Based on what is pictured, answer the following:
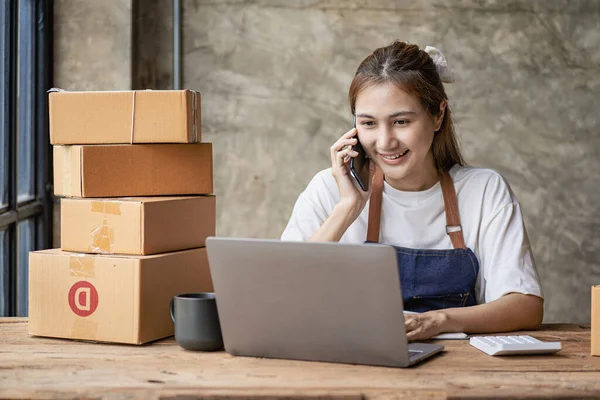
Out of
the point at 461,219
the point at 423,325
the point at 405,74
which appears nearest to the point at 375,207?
the point at 461,219

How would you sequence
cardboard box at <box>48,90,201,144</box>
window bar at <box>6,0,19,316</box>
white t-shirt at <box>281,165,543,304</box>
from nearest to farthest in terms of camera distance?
cardboard box at <box>48,90,201,144</box> → white t-shirt at <box>281,165,543,304</box> → window bar at <box>6,0,19,316</box>

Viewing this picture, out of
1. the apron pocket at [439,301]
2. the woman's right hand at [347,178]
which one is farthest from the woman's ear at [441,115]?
the apron pocket at [439,301]

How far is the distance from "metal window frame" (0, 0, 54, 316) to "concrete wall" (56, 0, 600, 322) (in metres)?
0.75

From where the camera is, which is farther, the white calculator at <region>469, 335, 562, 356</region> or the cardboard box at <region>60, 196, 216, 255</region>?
the cardboard box at <region>60, 196, 216, 255</region>

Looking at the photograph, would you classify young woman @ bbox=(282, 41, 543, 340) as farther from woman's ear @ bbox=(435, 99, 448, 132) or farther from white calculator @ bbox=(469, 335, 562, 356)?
white calculator @ bbox=(469, 335, 562, 356)

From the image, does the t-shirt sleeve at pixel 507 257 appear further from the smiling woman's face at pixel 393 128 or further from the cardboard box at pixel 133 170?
the cardboard box at pixel 133 170

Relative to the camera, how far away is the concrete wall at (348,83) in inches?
168

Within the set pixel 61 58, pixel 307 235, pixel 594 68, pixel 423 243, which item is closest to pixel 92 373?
pixel 307 235

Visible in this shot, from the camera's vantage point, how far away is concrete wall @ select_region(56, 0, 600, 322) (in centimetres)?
427

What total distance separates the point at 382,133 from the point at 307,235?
0.35 metres

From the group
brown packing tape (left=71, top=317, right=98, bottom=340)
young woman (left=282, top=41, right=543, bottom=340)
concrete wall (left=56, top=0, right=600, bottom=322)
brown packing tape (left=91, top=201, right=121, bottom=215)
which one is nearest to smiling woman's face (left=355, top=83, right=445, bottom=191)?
young woman (left=282, top=41, right=543, bottom=340)

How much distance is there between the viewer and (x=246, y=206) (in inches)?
171

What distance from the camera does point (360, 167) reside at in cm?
238

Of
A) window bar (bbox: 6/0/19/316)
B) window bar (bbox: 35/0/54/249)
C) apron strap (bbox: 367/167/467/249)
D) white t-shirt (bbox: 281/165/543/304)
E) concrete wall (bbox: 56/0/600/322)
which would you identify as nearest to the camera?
white t-shirt (bbox: 281/165/543/304)
